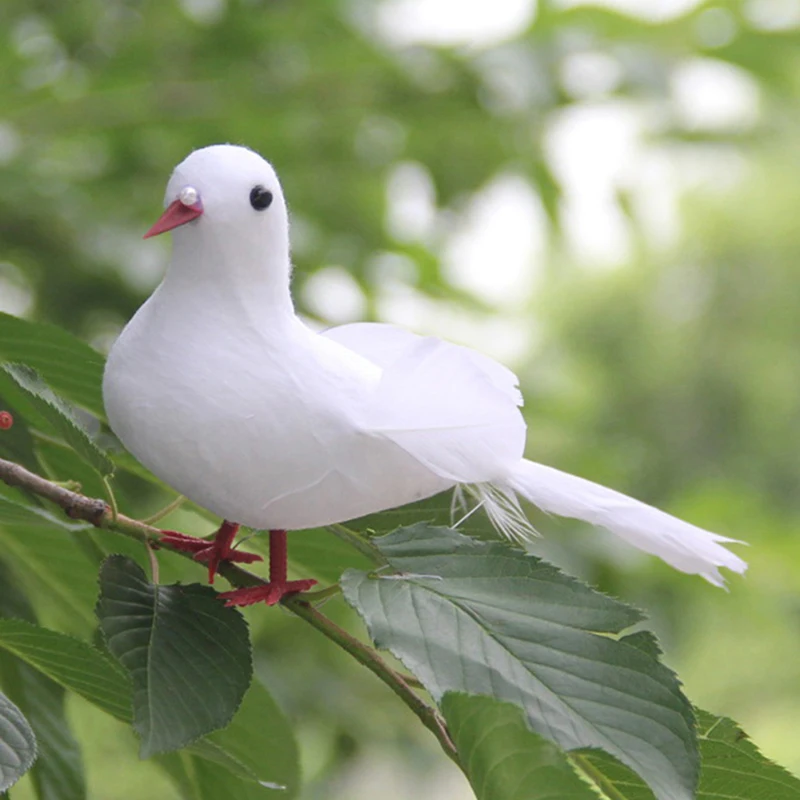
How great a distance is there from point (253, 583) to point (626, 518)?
135mm

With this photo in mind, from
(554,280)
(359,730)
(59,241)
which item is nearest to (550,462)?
(359,730)

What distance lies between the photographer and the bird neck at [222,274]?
14.9 inches

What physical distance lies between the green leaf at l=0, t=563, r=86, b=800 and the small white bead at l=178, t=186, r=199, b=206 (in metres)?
0.33

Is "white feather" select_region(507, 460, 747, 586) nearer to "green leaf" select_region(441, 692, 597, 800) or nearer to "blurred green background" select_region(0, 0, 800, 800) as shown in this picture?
"green leaf" select_region(441, 692, 597, 800)

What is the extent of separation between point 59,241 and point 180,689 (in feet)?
3.37

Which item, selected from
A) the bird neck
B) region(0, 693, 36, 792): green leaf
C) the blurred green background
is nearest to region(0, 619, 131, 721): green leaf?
region(0, 693, 36, 792): green leaf

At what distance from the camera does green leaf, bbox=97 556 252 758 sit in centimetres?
36

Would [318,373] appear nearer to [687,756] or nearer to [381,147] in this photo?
[687,756]

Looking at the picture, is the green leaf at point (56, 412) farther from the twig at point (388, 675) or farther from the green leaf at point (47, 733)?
the green leaf at point (47, 733)

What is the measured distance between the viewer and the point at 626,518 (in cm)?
40

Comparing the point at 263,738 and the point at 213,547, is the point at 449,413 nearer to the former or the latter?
the point at 213,547

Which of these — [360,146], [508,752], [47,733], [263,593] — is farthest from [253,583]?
[360,146]

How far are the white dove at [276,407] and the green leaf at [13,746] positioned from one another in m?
0.09

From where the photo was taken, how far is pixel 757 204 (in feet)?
31.8
